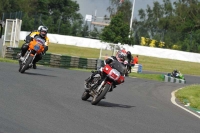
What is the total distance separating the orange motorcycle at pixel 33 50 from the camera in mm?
17328

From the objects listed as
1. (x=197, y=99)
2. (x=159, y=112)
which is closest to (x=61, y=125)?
(x=159, y=112)

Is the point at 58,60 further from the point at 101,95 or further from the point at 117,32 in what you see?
the point at 117,32

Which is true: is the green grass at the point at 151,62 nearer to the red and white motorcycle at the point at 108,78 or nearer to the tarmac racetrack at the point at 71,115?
the tarmac racetrack at the point at 71,115

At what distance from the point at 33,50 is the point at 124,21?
62.2 metres

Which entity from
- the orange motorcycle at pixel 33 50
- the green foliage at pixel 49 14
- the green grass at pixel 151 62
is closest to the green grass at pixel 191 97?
the orange motorcycle at pixel 33 50

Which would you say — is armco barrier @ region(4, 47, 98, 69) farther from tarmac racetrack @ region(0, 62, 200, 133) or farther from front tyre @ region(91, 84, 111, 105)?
front tyre @ region(91, 84, 111, 105)

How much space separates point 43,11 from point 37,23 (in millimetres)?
42892

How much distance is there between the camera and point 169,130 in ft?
32.4

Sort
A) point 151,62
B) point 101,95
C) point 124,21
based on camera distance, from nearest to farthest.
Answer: point 101,95 < point 151,62 < point 124,21

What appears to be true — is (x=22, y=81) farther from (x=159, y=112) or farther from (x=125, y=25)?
(x=125, y=25)

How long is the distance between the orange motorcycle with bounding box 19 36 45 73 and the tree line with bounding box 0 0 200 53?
18138 mm

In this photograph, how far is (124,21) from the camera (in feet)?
260

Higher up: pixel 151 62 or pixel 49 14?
pixel 49 14

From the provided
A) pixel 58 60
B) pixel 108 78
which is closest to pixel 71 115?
A: pixel 108 78
